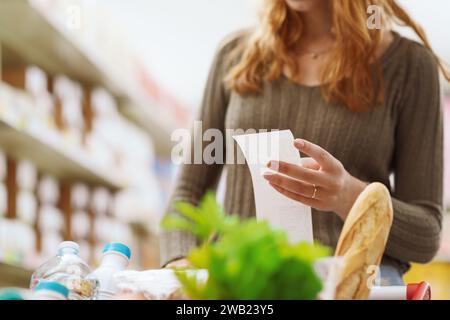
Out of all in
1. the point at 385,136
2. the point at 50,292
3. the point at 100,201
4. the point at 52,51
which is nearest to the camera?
the point at 50,292

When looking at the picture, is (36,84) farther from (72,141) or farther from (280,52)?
(280,52)

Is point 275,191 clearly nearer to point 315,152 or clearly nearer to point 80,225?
point 315,152

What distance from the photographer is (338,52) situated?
53.9 inches

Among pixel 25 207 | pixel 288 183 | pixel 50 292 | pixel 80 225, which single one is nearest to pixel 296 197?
pixel 288 183

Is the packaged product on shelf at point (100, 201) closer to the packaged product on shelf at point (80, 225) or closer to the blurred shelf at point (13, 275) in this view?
the packaged product on shelf at point (80, 225)

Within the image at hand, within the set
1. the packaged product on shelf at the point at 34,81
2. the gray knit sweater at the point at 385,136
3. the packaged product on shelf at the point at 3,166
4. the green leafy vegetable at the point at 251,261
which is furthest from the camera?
the packaged product on shelf at the point at 34,81

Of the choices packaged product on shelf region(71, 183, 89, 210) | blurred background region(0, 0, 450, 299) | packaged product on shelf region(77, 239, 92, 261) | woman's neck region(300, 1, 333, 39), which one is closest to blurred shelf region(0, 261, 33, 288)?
blurred background region(0, 0, 450, 299)

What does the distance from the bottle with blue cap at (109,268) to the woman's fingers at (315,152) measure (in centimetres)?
23

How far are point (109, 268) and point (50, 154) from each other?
6.61 feet

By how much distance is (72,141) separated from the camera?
294cm

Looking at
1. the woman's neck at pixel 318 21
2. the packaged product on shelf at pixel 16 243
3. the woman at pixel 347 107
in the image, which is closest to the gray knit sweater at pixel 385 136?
the woman at pixel 347 107

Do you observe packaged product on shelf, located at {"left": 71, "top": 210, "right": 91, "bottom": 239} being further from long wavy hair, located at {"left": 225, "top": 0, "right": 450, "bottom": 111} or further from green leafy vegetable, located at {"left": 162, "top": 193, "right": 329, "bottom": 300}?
green leafy vegetable, located at {"left": 162, "top": 193, "right": 329, "bottom": 300}

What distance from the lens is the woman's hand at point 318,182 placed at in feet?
3.22
